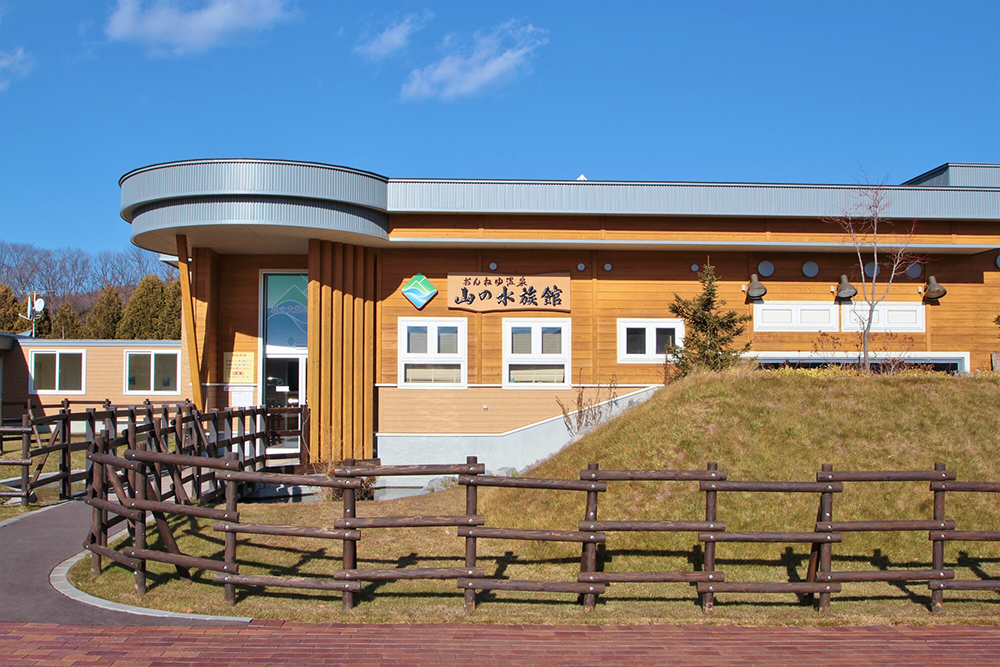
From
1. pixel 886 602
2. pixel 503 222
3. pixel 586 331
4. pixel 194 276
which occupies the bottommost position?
pixel 886 602

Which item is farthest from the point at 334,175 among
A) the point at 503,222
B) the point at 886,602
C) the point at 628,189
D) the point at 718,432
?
the point at 886,602

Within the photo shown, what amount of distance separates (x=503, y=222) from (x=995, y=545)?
12.3 meters

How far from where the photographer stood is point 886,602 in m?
7.93

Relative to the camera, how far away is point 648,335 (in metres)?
19.4

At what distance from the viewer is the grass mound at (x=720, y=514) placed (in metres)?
7.62

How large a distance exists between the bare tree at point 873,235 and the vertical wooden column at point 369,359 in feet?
37.6

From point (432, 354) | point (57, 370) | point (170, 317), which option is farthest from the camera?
point (170, 317)

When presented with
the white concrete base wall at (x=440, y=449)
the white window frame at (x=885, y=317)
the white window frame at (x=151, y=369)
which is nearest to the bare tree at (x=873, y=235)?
the white window frame at (x=885, y=317)

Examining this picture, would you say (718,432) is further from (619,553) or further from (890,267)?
(890,267)

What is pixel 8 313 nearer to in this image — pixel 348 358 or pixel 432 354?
pixel 348 358

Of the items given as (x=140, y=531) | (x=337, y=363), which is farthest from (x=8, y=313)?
(x=140, y=531)

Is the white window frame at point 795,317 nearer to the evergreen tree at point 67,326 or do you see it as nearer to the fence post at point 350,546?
the fence post at point 350,546

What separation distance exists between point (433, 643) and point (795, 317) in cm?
1566

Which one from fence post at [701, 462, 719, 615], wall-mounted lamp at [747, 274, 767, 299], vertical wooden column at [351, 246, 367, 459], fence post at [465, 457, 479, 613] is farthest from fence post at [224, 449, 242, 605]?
wall-mounted lamp at [747, 274, 767, 299]
